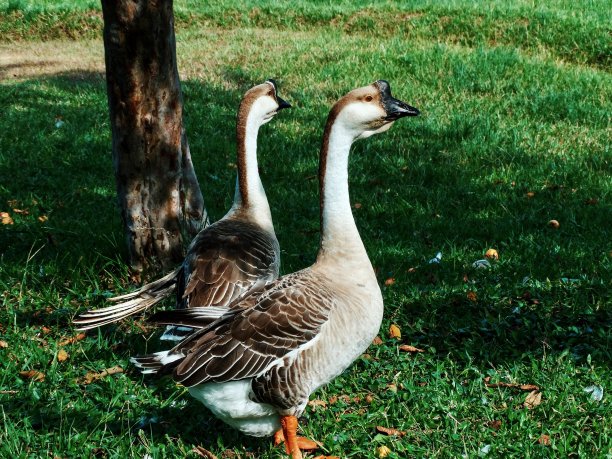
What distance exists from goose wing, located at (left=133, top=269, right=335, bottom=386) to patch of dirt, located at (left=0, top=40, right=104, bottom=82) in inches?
411

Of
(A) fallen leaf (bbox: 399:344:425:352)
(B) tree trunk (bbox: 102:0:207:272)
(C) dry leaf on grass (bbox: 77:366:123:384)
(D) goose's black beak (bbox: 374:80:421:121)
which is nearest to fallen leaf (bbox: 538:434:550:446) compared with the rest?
(A) fallen leaf (bbox: 399:344:425:352)

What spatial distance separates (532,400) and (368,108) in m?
1.88

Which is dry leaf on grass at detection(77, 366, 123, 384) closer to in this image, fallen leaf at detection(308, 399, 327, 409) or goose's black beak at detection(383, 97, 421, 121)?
fallen leaf at detection(308, 399, 327, 409)

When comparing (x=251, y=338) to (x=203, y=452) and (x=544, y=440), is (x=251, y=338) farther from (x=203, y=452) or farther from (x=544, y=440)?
(x=544, y=440)

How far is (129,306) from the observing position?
4453 millimetres

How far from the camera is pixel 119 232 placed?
6.27 meters

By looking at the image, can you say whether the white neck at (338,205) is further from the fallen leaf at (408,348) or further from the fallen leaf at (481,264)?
the fallen leaf at (481,264)

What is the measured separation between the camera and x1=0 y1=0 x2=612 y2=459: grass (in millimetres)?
4035

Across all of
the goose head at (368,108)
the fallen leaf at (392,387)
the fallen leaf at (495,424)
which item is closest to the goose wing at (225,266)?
the fallen leaf at (392,387)

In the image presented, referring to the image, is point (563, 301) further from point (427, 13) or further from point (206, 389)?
point (427, 13)

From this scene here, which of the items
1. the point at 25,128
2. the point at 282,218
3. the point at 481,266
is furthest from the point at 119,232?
the point at 25,128

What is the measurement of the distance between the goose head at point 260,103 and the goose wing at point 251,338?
1.96 meters

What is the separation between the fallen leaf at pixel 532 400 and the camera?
4.14 metres

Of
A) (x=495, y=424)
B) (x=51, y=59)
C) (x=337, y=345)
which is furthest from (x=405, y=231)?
(x=51, y=59)
